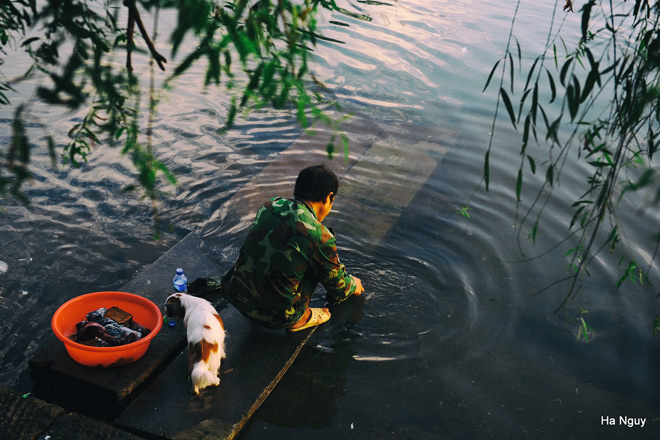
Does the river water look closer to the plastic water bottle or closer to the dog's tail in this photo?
the dog's tail

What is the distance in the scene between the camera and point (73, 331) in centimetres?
415

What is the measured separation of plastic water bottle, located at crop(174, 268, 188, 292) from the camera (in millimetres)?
4988

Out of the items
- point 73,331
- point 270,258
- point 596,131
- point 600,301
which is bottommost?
point 600,301

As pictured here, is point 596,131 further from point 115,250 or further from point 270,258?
point 115,250

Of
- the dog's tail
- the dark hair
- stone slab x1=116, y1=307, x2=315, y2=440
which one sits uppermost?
the dark hair

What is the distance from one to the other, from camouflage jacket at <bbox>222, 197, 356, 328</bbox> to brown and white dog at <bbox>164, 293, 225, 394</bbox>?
1.07 ft

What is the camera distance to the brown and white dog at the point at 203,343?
394 centimetres

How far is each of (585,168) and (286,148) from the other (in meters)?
4.80

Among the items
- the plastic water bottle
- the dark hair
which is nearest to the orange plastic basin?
the plastic water bottle

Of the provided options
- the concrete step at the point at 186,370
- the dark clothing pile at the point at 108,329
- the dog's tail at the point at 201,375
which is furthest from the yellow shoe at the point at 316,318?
the dark clothing pile at the point at 108,329

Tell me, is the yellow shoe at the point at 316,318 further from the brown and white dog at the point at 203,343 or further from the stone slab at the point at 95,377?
the stone slab at the point at 95,377

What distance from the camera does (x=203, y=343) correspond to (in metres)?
4.00

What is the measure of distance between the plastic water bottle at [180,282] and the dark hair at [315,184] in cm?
136

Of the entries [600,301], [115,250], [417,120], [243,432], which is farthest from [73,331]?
[417,120]
